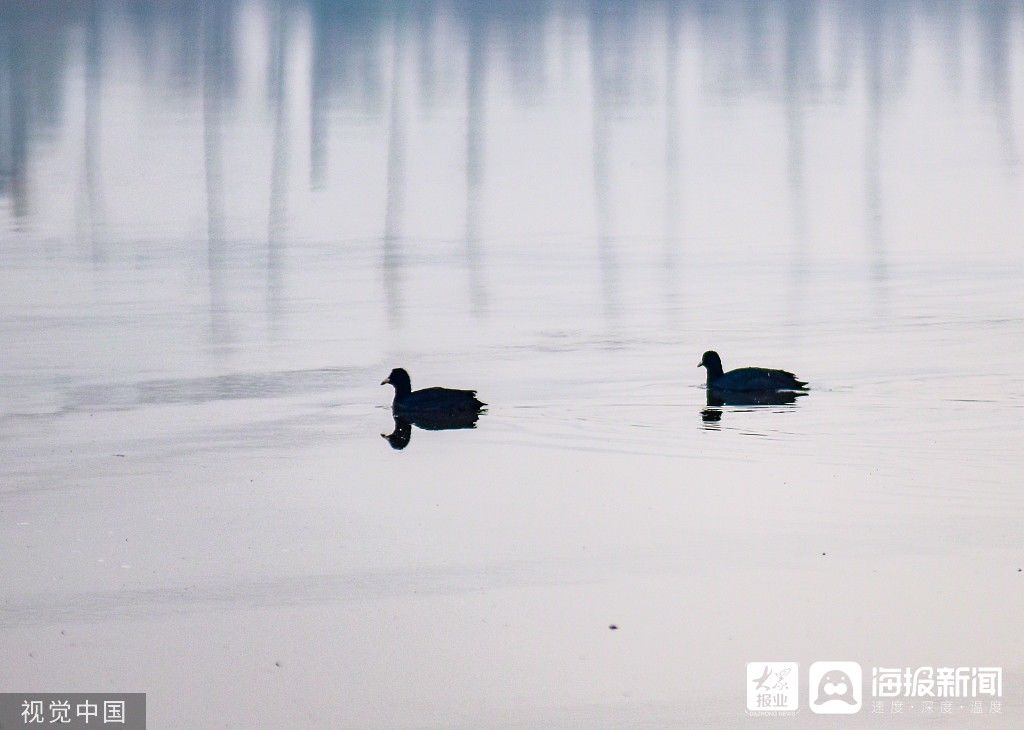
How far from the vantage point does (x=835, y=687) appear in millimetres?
10734

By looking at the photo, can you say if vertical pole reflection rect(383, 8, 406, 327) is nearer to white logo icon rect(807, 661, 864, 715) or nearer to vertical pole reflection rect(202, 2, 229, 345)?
vertical pole reflection rect(202, 2, 229, 345)

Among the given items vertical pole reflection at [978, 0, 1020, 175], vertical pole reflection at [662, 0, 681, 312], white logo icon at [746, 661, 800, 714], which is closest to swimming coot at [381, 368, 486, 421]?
vertical pole reflection at [662, 0, 681, 312]

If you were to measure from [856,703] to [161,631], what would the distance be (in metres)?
3.64

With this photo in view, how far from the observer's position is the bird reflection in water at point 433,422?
1723cm

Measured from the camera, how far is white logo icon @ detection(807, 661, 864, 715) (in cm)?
1055

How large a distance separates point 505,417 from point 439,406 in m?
0.54

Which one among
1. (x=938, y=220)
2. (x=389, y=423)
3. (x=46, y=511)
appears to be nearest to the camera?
(x=46, y=511)

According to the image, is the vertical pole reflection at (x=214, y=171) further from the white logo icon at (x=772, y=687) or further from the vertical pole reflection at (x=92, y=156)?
the white logo icon at (x=772, y=687)

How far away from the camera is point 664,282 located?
83.3 feet

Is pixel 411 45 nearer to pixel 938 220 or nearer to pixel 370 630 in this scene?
pixel 938 220

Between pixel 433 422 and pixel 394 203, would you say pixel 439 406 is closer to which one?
pixel 433 422

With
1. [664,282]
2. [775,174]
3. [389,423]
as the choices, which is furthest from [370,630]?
[775,174]

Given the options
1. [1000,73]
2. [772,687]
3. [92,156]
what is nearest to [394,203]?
[92,156]

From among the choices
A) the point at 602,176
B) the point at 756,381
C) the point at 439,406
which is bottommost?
the point at 439,406
